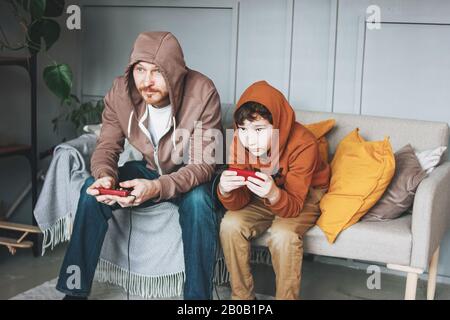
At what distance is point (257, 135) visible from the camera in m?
2.18

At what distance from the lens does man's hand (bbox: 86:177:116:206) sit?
2154mm

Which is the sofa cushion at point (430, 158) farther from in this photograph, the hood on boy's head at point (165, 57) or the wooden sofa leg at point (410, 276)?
the hood on boy's head at point (165, 57)

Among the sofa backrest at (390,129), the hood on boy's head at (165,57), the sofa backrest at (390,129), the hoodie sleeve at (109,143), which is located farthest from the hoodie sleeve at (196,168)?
the sofa backrest at (390,129)

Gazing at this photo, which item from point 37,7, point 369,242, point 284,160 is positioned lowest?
point 369,242

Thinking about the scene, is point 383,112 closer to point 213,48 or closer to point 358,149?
point 358,149

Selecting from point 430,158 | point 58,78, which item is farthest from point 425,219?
point 58,78

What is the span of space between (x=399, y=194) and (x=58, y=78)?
1488 millimetres

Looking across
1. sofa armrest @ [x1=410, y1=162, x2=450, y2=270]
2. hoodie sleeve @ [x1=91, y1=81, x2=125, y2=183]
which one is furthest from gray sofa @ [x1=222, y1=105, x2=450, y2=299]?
hoodie sleeve @ [x1=91, y1=81, x2=125, y2=183]

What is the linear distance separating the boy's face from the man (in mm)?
193

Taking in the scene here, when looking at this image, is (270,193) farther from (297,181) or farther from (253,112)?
(253,112)

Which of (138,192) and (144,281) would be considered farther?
(144,281)

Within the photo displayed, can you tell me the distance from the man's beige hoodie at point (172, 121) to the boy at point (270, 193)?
5.1 inches
